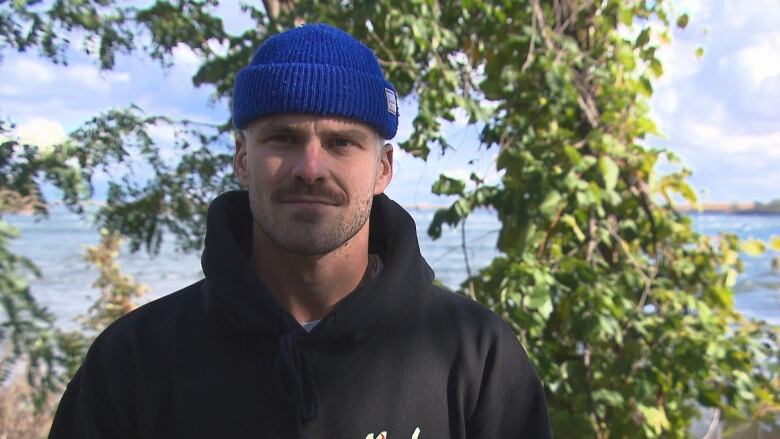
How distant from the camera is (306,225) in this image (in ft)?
4.52

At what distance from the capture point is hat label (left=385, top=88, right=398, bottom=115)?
1.51 m

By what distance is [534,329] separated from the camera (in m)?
2.73

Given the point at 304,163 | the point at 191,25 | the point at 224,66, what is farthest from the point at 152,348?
the point at 191,25

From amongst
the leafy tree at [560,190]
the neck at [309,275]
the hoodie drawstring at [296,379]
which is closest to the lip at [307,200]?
the neck at [309,275]

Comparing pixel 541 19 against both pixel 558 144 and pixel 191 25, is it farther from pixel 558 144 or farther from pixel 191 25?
pixel 191 25

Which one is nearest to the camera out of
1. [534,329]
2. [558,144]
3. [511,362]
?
[511,362]

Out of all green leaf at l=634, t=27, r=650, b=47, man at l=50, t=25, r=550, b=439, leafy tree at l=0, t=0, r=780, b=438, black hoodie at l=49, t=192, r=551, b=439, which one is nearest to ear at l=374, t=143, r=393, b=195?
man at l=50, t=25, r=550, b=439

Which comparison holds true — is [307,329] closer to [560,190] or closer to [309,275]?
[309,275]

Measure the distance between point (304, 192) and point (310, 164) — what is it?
0.16 feet

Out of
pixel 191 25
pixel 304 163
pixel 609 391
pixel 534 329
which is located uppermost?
pixel 191 25

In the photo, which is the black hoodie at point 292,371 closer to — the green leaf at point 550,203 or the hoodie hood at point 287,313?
the hoodie hood at point 287,313

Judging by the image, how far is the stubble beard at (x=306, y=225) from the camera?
138 centimetres

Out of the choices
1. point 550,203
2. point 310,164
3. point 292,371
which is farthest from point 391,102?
point 550,203

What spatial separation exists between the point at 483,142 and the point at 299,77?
1.78m
